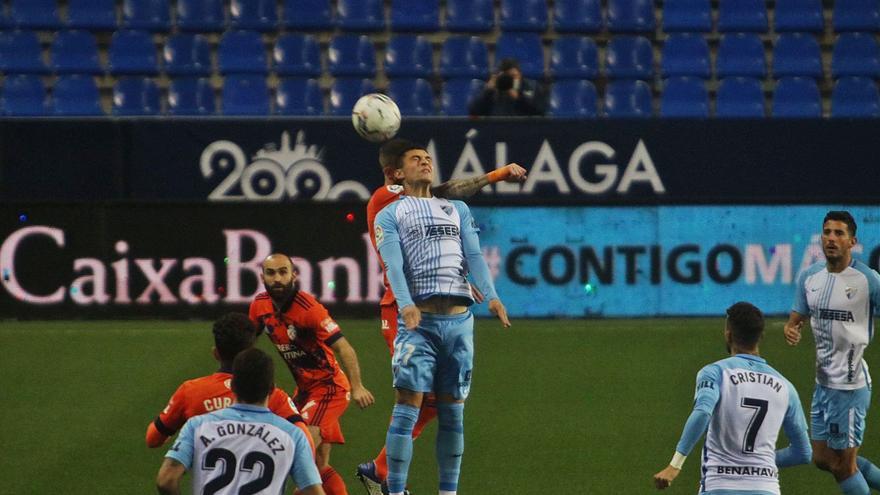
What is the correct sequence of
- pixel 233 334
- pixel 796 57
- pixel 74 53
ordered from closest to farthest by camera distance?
pixel 233 334
pixel 74 53
pixel 796 57

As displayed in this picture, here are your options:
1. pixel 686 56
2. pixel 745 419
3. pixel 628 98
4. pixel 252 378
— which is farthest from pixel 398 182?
pixel 686 56

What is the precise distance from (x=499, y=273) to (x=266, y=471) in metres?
9.80

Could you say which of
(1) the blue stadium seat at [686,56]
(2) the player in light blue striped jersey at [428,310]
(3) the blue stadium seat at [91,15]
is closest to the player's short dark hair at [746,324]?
(2) the player in light blue striped jersey at [428,310]

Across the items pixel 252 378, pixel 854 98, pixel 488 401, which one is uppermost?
pixel 854 98

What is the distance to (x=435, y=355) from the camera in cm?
766

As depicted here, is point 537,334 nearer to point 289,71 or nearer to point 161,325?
point 161,325

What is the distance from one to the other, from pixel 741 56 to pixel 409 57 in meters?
4.78

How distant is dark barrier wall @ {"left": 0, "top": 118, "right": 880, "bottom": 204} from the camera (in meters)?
15.8

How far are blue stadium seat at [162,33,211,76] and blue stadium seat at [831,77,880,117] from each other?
8783 millimetres

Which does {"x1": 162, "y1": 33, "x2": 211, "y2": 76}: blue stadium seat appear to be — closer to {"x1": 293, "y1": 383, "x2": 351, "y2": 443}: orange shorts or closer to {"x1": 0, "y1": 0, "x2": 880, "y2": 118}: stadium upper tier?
{"x1": 0, "y1": 0, "x2": 880, "y2": 118}: stadium upper tier

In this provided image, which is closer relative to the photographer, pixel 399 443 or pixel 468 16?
pixel 399 443

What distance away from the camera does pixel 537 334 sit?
1426 centimetres

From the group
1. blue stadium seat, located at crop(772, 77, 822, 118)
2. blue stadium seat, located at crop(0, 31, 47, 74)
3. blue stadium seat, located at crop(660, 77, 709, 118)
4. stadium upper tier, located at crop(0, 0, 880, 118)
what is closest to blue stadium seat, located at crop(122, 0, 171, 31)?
stadium upper tier, located at crop(0, 0, 880, 118)

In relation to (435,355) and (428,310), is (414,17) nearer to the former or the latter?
(428,310)
